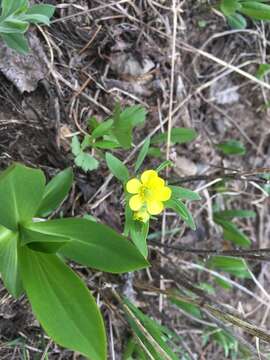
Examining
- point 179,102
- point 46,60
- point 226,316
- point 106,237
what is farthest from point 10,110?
point 226,316

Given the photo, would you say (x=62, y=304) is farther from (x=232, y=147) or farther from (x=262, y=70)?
(x=262, y=70)

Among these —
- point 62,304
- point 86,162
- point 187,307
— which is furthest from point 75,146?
point 187,307

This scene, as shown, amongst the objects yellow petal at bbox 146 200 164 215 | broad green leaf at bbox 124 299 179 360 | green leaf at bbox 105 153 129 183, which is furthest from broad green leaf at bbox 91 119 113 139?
broad green leaf at bbox 124 299 179 360

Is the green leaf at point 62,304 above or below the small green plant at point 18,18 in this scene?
below

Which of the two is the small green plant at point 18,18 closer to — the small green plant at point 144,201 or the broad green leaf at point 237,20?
the small green plant at point 144,201

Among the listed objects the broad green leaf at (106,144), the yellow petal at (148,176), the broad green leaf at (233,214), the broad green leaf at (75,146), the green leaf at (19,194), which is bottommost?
the broad green leaf at (233,214)

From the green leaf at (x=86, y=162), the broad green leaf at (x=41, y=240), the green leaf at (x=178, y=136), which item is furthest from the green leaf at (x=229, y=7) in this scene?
the broad green leaf at (x=41, y=240)

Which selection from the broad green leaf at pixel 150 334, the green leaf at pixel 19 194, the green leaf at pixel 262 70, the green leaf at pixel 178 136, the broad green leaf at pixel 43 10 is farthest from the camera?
the green leaf at pixel 262 70

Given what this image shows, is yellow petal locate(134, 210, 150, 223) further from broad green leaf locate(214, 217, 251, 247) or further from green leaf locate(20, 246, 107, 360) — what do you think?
broad green leaf locate(214, 217, 251, 247)
